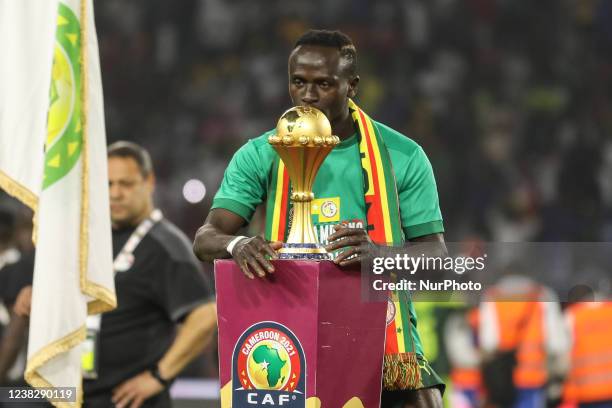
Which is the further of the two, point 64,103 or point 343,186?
point 64,103

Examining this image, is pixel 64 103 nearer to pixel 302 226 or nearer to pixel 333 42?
pixel 333 42

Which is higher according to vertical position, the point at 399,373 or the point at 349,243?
the point at 349,243

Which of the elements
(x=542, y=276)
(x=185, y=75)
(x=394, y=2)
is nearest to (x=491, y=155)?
(x=394, y=2)

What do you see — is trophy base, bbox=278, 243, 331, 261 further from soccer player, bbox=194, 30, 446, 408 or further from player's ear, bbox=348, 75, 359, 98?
player's ear, bbox=348, 75, 359, 98

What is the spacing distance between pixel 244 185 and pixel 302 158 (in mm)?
403

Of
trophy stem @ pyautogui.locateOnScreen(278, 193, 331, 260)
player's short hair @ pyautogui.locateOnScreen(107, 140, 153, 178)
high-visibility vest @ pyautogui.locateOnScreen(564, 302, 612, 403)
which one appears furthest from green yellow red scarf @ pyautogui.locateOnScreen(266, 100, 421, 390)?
high-visibility vest @ pyautogui.locateOnScreen(564, 302, 612, 403)

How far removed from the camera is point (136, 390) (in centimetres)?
584

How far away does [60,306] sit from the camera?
4.12 metres

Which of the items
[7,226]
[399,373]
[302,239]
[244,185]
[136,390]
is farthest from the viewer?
[7,226]

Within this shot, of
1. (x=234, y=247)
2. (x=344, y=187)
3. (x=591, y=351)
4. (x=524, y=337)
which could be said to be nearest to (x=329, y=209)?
(x=344, y=187)

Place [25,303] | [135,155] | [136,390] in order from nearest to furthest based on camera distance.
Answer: [25,303] → [136,390] → [135,155]

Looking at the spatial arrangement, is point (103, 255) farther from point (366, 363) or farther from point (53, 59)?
point (366, 363)

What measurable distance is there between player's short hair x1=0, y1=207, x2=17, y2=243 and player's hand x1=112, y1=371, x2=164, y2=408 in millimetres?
2928

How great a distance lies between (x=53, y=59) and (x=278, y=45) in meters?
9.29
